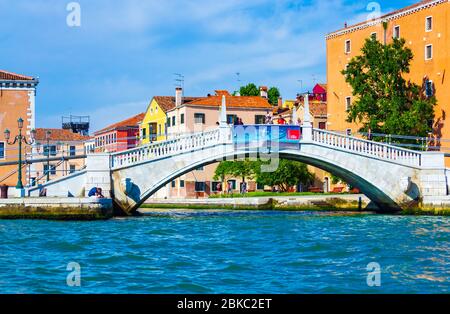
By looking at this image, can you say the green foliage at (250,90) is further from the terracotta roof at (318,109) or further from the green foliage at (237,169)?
the green foliage at (237,169)

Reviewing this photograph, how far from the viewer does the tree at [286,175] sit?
4606cm

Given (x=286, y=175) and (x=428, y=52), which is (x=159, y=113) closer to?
(x=286, y=175)

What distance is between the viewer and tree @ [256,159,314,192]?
4606cm

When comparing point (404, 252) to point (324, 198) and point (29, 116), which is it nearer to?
point (324, 198)

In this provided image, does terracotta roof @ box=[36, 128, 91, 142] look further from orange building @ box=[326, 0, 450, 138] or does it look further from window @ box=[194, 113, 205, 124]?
orange building @ box=[326, 0, 450, 138]

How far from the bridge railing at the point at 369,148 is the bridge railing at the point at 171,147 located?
3705 millimetres

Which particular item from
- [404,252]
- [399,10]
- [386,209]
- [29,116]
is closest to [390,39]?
[399,10]

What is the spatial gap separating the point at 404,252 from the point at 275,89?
5382cm

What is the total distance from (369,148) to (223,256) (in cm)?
1534

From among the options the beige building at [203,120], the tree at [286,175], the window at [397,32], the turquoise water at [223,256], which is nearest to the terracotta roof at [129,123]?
the beige building at [203,120]

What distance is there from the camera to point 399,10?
41312mm

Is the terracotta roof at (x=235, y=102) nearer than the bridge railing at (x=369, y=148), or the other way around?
the bridge railing at (x=369, y=148)

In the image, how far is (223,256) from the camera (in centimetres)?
1661

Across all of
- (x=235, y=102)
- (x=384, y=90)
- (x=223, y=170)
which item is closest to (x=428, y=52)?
(x=384, y=90)
